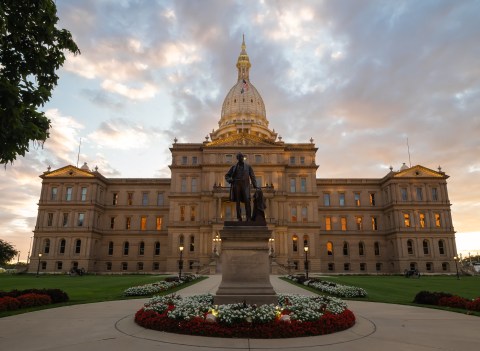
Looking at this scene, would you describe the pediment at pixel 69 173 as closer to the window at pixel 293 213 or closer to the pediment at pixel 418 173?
the window at pixel 293 213

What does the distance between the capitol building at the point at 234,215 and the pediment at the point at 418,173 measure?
8.4 inches

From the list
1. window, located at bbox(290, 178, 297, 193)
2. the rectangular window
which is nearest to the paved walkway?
window, located at bbox(290, 178, 297, 193)

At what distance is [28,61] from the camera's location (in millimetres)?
13469

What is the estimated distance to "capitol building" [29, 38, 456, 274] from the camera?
6719 cm

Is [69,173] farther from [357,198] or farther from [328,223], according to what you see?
[357,198]

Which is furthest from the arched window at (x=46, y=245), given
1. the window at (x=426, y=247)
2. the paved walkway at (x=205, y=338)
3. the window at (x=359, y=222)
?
the window at (x=426, y=247)

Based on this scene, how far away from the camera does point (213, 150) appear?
70125mm

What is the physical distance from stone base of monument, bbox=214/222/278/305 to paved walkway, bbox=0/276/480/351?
3.18 meters

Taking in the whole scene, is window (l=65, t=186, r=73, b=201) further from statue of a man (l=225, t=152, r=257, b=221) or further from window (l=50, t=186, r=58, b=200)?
statue of a man (l=225, t=152, r=257, b=221)

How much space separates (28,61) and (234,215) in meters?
53.3

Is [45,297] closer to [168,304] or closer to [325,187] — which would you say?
[168,304]

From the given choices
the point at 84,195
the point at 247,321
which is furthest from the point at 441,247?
the point at 247,321

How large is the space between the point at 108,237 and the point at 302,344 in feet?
242

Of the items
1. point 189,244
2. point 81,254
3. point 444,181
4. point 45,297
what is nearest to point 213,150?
point 189,244
